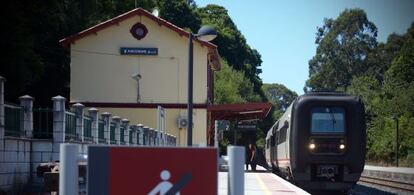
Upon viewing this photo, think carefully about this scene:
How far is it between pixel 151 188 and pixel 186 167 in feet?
0.95

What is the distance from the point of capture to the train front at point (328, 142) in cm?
1952

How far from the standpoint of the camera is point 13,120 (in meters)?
14.7

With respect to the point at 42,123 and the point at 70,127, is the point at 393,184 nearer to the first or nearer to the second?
the point at 70,127

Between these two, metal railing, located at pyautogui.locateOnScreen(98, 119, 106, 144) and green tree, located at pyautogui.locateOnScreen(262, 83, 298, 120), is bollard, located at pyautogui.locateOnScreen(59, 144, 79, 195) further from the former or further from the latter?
green tree, located at pyautogui.locateOnScreen(262, 83, 298, 120)

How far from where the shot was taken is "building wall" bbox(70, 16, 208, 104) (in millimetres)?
35812

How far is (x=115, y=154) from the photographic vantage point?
4.66 m

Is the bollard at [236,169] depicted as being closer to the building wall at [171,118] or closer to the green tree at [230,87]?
the building wall at [171,118]

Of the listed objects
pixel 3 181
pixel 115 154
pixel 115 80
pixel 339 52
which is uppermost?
pixel 339 52

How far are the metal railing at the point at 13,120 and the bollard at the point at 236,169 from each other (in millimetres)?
10378

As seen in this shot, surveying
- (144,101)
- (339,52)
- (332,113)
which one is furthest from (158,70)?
(339,52)

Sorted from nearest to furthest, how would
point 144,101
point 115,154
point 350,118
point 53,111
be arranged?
1. point 115,154
2. point 53,111
3. point 350,118
4. point 144,101

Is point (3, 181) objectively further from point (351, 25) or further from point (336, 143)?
point (351, 25)

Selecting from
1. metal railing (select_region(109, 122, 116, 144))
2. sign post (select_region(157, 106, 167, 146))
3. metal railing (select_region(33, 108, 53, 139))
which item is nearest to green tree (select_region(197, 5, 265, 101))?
metal railing (select_region(109, 122, 116, 144))

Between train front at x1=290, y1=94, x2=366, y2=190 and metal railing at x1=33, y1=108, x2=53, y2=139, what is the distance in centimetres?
728
